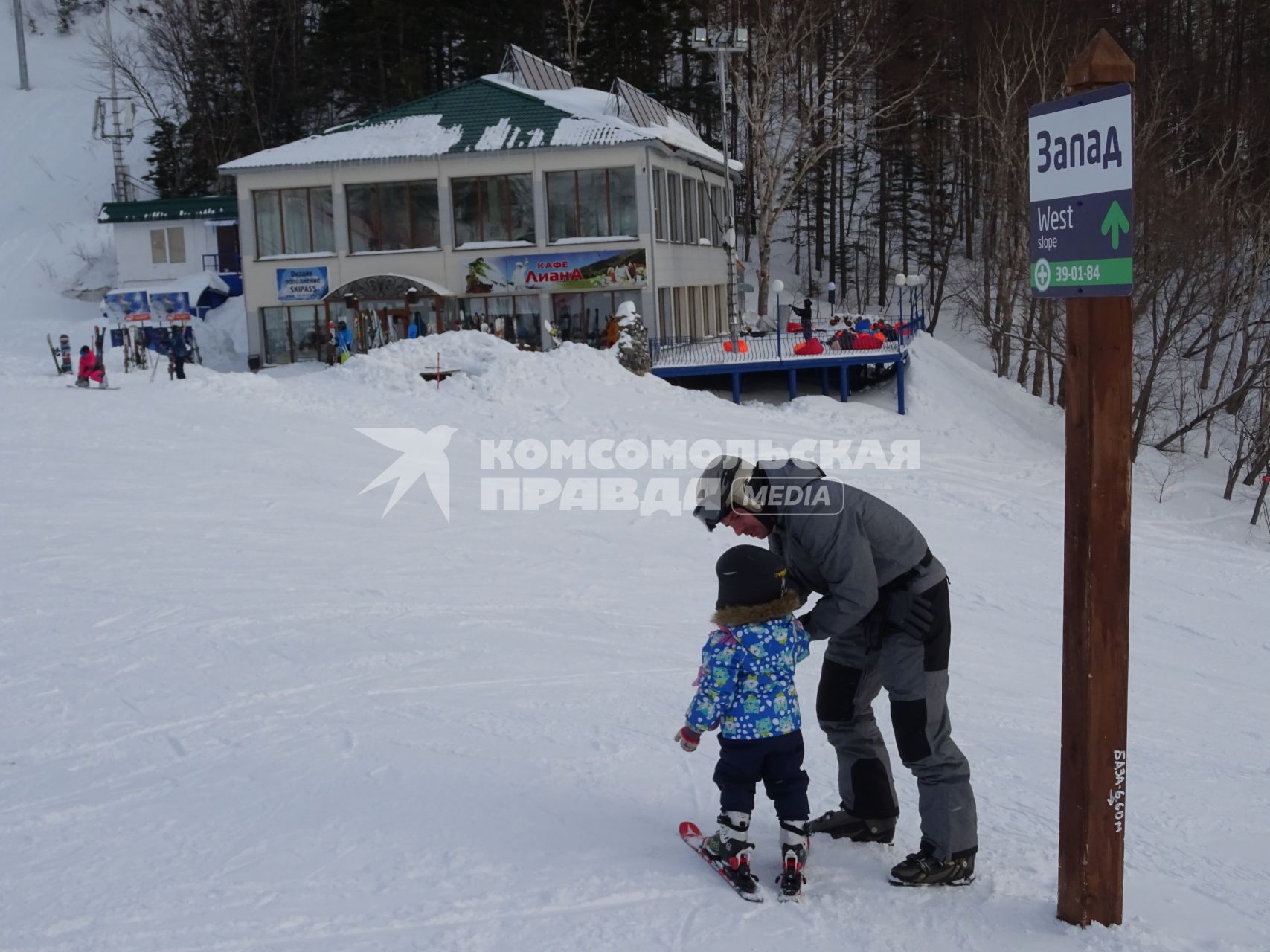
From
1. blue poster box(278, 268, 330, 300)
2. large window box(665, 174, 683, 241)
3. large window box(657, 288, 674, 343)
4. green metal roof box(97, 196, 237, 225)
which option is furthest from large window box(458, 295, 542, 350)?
green metal roof box(97, 196, 237, 225)

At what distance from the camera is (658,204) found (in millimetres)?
30828

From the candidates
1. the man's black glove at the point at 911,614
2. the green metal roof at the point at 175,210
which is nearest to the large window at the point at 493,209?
the green metal roof at the point at 175,210

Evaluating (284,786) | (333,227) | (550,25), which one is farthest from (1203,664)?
(550,25)

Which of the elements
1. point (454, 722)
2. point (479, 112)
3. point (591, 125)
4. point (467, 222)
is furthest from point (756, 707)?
point (479, 112)

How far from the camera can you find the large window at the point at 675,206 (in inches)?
1260

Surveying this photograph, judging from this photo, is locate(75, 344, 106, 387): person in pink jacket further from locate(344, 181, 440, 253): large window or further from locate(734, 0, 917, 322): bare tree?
locate(734, 0, 917, 322): bare tree

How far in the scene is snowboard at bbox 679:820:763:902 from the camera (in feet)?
14.3

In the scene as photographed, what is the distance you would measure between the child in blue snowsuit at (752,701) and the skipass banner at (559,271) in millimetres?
26309

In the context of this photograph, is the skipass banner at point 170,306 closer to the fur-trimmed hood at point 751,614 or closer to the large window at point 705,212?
the large window at point 705,212

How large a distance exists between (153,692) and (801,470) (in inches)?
171

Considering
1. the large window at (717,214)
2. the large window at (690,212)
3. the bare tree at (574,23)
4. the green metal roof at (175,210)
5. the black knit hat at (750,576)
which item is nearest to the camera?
the black knit hat at (750,576)

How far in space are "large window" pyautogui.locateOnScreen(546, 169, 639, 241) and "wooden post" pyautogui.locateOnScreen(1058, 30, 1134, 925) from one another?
26.6m

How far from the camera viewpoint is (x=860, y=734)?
474 cm

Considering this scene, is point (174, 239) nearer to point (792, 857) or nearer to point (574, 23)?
point (574, 23)
